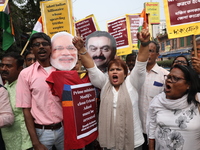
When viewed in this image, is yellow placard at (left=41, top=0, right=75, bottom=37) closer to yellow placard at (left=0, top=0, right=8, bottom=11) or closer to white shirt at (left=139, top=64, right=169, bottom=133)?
yellow placard at (left=0, top=0, right=8, bottom=11)

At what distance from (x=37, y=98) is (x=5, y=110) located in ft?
1.56

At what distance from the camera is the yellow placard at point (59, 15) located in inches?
118

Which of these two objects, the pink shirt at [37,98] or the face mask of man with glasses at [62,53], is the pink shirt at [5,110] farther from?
the face mask of man with glasses at [62,53]

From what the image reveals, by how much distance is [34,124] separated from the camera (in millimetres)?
2123

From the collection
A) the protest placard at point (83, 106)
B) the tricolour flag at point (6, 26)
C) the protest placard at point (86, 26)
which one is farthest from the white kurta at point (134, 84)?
the tricolour flag at point (6, 26)

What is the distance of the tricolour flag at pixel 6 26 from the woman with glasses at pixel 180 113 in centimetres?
294

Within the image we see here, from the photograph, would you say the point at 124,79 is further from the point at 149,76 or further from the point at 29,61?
the point at 29,61

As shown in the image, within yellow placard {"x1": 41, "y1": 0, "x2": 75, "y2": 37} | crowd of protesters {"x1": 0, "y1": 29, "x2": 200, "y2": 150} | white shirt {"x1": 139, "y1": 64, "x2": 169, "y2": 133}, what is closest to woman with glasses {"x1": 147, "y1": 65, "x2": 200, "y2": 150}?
crowd of protesters {"x1": 0, "y1": 29, "x2": 200, "y2": 150}

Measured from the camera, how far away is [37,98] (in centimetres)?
204

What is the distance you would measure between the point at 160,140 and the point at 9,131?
1.88 m

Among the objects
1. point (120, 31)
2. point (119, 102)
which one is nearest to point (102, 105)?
point (119, 102)

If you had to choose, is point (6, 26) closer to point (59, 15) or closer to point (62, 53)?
point (59, 15)

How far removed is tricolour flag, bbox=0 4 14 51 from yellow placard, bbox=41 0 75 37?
2.64 ft

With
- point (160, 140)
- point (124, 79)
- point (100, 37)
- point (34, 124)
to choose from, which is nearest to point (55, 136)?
point (34, 124)
